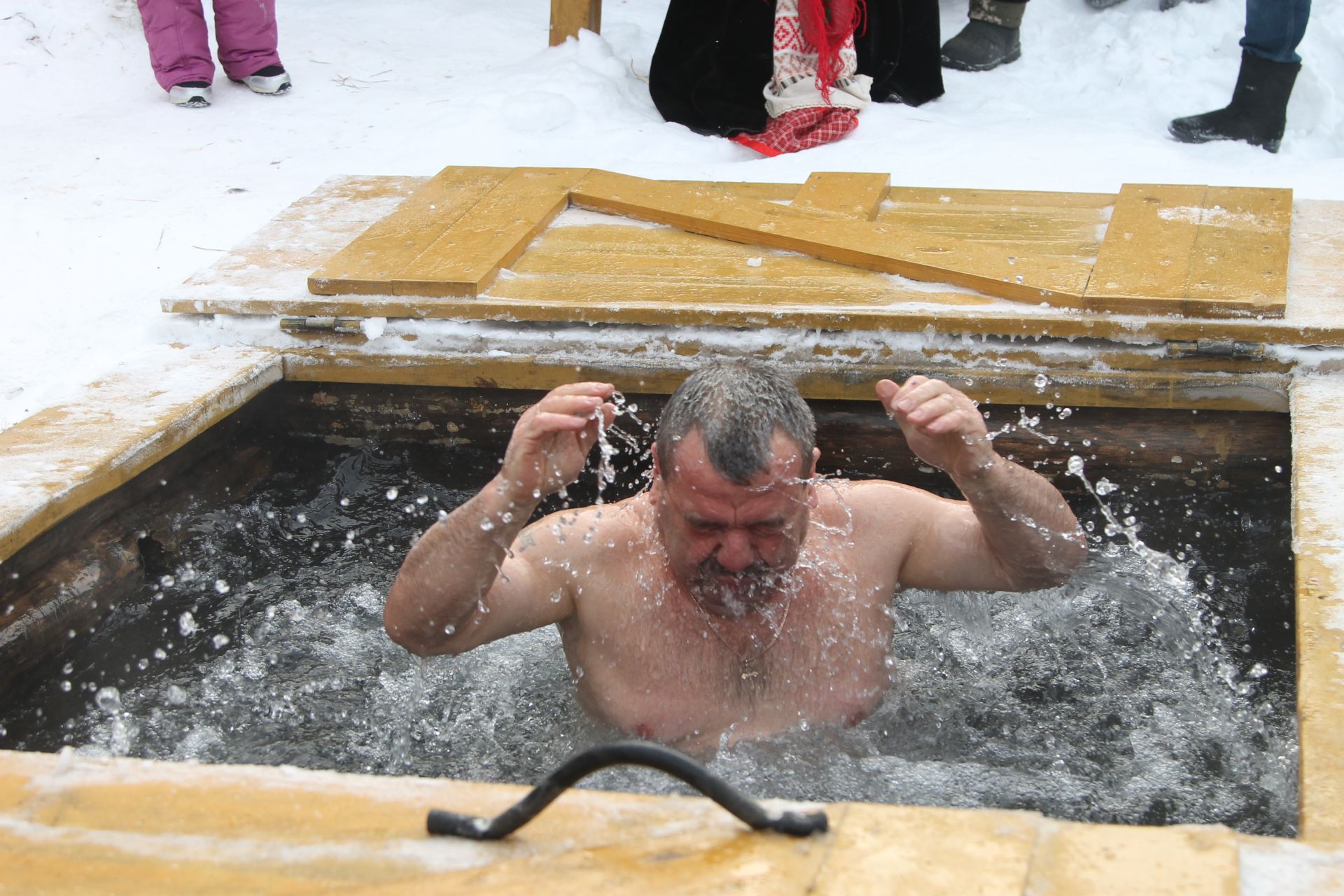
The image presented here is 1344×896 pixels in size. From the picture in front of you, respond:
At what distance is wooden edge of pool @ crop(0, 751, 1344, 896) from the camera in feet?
4.27

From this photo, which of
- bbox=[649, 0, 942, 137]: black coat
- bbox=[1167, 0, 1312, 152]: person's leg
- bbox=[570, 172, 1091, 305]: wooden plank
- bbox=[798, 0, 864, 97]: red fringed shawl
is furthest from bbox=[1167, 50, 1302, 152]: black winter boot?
bbox=[570, 172, 1091, 305]: wooden plank

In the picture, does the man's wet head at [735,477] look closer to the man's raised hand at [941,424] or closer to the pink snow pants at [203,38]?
the man's raised hand at [941,424]

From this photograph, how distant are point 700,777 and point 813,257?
2367 mm

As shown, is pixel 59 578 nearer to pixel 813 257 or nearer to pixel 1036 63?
pixel 813 257

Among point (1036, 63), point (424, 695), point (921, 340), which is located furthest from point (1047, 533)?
point (1036, 63)

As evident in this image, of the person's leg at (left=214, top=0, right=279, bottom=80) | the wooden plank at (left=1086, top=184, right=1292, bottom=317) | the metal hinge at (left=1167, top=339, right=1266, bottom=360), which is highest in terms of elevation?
the wooden plank at (left=1086, top=184, right=1292, bottom=317)

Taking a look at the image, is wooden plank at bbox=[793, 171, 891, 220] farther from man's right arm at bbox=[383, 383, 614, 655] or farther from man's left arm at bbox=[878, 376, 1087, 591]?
man's right arm at bbox=[383, 383, 614, 655]

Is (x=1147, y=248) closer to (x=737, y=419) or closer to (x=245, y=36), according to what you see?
(x=737, y=419)

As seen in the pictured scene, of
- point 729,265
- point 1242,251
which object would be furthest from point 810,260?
point 1242,251

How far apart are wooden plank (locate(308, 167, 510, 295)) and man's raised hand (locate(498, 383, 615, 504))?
124cm

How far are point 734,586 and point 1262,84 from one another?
13.2ft

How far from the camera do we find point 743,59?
557 centimetres

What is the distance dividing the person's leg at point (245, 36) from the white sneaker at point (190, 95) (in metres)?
0.22

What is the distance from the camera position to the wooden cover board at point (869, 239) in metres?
3.06
